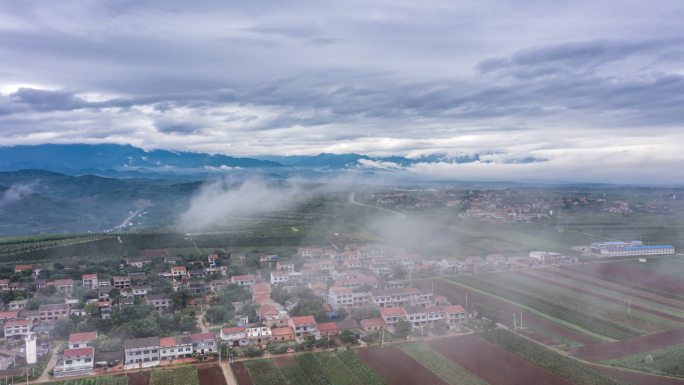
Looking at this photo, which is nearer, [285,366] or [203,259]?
[285,366]

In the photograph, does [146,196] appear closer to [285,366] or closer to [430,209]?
[430,209]

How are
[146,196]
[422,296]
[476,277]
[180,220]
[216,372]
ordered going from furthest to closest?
[146,196] → [180,220] → [476,277] → [422,296] → [216,372]

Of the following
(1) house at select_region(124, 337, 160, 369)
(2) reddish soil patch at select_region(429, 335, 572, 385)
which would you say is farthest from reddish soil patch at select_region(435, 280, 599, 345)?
(1) house at select_region(124, 337, 160, 369)

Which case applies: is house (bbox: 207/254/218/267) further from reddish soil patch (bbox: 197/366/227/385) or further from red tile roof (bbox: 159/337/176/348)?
reddish soil patch (bbox: 197/366/227/385)

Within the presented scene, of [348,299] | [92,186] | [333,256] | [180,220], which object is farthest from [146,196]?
[348,299]

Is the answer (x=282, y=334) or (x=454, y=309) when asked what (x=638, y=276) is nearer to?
(x=454, y=309)

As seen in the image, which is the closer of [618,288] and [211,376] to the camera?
[211,376]

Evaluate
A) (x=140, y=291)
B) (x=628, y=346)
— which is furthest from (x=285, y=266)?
(x=628, y=346)
